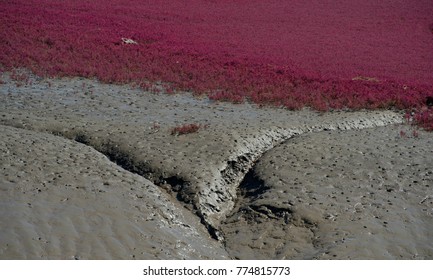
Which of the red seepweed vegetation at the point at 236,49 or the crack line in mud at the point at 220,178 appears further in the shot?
the red seepweed vegetation at the point at 236,49

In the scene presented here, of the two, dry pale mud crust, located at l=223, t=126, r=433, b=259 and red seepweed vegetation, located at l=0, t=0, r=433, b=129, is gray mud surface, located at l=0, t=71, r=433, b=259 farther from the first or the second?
red seepweed vegetation, located at l=0, t=0, r=433, b=129

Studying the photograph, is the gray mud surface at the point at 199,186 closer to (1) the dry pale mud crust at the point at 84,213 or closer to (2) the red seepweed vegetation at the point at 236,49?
(1) the dry pale mud crust at the point at 84,213

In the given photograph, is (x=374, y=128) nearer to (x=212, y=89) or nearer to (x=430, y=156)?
(x=430, y=156)

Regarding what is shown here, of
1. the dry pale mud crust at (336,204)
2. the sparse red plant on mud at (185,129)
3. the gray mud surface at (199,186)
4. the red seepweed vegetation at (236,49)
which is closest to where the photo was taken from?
the gray mud surface at (199,186)

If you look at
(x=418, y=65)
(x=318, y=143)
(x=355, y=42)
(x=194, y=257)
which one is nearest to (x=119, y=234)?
(x=194, y=257)

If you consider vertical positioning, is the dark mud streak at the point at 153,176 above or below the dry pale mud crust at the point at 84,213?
below

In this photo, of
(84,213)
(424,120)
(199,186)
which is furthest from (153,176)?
(424,120)

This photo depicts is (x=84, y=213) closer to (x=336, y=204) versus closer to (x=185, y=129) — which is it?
(x=336, y=204)

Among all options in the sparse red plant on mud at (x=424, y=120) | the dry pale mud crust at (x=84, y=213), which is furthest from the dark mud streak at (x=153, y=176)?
the sparse red plant on mud at (x=424, y=120)
